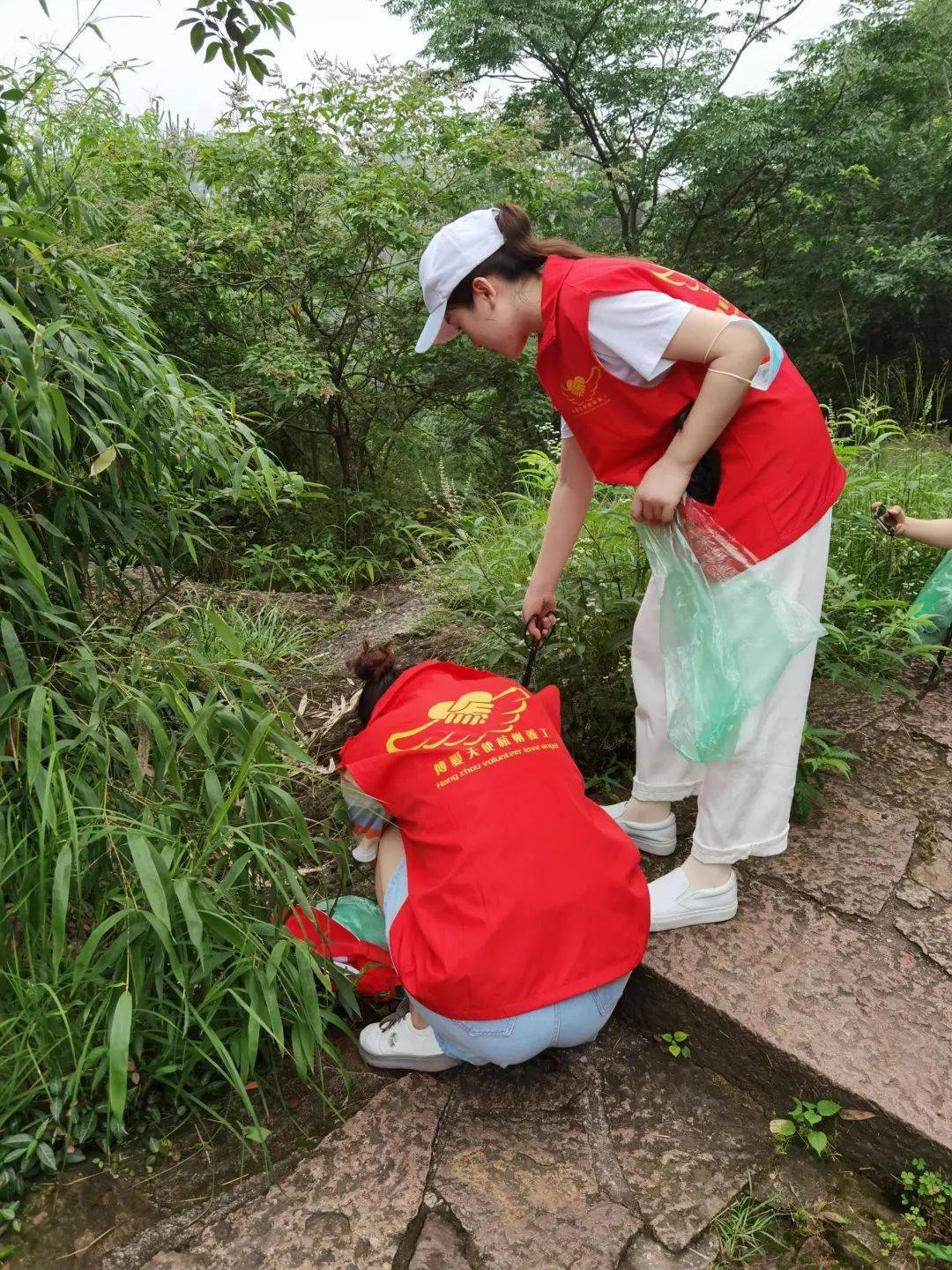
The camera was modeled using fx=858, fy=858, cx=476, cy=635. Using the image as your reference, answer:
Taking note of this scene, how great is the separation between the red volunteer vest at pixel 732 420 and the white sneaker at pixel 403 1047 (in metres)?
1.17

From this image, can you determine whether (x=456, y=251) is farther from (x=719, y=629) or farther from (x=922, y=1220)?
(x=922, y=1220)

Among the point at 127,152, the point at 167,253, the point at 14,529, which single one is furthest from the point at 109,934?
the point at 127,152

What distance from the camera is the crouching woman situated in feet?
4.90

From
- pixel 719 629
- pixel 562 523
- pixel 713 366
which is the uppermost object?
pixel 713 366

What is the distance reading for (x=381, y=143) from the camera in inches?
181

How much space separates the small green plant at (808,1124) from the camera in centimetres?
151

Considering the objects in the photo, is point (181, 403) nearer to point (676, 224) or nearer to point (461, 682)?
point (461, 682)

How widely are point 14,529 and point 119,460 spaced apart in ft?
1.72

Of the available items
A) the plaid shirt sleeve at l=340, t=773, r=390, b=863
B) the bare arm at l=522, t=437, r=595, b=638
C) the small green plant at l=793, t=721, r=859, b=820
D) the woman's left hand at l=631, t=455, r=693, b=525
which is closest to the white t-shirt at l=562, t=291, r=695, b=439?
the woman's left hand at l=631, t=455, r=693, b=525

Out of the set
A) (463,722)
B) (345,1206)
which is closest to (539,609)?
(463,722)

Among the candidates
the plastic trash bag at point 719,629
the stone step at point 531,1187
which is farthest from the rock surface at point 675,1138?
the plastic trash bag at point 719,629

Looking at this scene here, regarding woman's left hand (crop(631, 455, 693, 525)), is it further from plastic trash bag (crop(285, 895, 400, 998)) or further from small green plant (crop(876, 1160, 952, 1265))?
small green plant (crop(876, 1160, 952, 1265))

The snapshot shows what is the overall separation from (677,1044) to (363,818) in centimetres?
79

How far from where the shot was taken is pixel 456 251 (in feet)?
5.45
